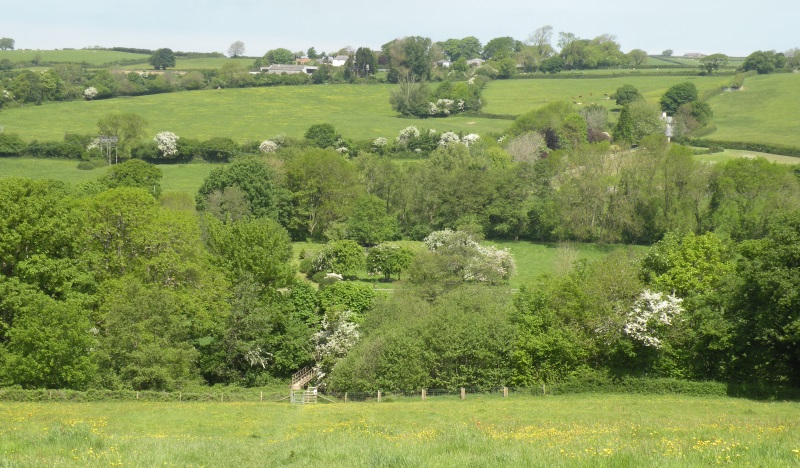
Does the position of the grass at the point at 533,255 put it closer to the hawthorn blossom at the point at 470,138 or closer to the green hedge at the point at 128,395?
the green hedge at the point at 128,395

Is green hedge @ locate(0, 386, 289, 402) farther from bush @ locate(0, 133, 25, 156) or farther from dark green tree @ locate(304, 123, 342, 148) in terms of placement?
dark green tree @ locate(304, 123, 342, 148)

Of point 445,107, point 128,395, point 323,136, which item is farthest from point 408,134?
point 128,395

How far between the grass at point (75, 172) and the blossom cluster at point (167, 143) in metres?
3.26

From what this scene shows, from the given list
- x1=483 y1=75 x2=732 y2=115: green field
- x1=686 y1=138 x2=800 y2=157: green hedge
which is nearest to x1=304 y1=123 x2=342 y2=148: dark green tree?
x1=483 y1=75 x2=732 y2=115: green field

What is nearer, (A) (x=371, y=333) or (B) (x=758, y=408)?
(B) (x=758, y=408)

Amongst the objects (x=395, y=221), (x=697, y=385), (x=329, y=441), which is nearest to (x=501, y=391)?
(x=697, y=385)

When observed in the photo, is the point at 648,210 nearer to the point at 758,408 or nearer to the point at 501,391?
the point at 501,391

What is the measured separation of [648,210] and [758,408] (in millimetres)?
62607

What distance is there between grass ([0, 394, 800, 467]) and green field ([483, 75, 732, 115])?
5330 inches

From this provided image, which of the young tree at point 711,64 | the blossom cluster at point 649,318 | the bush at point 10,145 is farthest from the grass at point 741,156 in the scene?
the bush at point 10,145

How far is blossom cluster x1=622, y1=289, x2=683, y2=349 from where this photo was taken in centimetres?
4656

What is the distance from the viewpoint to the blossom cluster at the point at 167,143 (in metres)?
125

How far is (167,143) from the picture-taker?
126m

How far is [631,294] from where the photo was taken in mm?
49719
